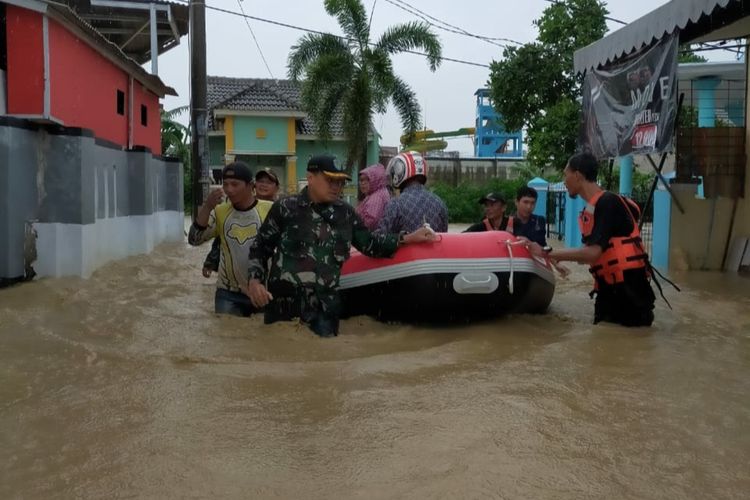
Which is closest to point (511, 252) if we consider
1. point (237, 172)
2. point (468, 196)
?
point (237, 172)

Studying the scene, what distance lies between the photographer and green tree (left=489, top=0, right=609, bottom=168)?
17422 millimetres

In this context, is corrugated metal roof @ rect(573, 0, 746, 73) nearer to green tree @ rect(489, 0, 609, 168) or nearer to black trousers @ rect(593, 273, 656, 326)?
black trousers @ rect(593, 273, 656, 326)

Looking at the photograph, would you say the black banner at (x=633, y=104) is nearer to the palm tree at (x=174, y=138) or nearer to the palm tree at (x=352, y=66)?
the palm tree at (x=352, y=66)

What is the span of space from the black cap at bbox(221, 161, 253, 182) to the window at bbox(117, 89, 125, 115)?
714 centimetres

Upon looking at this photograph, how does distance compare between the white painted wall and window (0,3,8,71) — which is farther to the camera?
window (0,3,8,71)

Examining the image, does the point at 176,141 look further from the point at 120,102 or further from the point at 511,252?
the point at 511,252

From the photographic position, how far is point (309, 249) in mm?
4715

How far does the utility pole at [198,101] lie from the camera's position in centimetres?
1127

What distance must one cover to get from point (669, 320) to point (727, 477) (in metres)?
3.42

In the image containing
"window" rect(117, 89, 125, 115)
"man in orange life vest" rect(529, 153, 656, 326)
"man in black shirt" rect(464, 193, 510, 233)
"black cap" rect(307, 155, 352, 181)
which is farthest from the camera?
"window" rect(117, 89, 125, 115)

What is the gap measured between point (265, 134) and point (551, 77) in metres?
11.8

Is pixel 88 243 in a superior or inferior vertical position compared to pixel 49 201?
inferior

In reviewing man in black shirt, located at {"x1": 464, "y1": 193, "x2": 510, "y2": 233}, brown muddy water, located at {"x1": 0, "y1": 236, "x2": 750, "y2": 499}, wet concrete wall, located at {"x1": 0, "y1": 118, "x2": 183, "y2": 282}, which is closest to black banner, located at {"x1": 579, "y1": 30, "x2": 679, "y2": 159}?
man in black shirt, located at {"x1": 464, "y1": 193, "x2": 510, "y2": 233}

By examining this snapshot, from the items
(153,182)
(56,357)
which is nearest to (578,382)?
(56,357)
